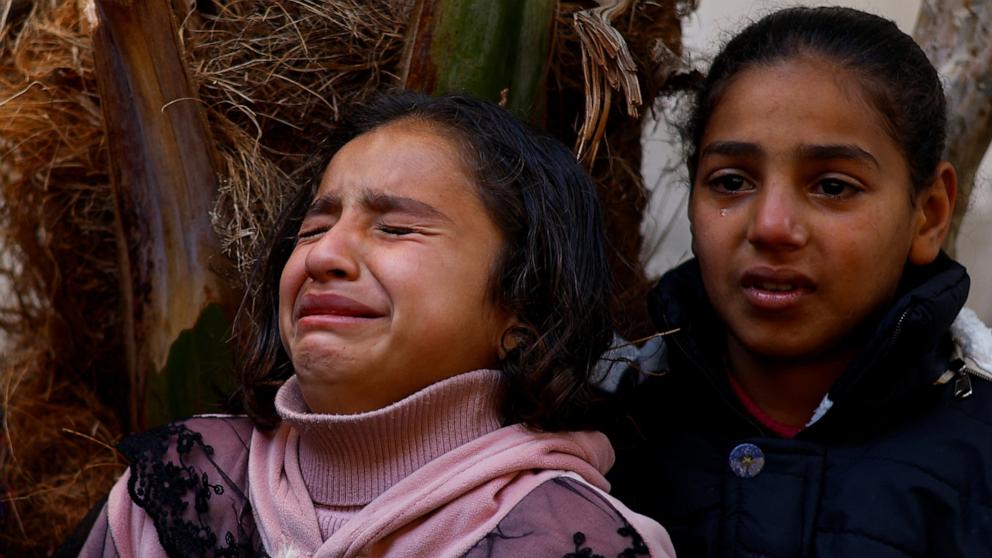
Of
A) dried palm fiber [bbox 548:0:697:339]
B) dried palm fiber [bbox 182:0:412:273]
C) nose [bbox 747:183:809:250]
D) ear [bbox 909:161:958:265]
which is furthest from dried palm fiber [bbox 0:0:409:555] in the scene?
ear [bbox 909:161:958:265]

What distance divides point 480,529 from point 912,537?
1.79ft

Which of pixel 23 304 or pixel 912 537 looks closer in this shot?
pixel 912 537

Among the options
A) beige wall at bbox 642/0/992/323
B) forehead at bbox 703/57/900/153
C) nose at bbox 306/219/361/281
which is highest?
forehead at bbox 703/57/900/153

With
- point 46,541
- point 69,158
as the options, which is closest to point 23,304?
point 69,158

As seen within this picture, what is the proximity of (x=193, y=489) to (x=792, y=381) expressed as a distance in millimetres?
803

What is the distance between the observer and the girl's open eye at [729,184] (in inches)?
66.2

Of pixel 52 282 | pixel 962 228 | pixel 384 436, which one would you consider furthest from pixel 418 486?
pixel 962 228

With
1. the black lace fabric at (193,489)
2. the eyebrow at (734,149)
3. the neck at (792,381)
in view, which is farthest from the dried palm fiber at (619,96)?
the black lace fabric at (193,489)

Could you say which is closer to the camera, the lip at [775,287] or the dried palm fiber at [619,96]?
the lip at [775,287]

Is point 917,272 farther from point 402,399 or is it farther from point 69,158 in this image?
point 69,158

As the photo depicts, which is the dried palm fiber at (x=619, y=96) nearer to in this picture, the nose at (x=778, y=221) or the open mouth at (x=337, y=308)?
the nose at (x=778, y=221)

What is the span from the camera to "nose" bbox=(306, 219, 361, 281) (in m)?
1.46

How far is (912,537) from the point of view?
1537mm

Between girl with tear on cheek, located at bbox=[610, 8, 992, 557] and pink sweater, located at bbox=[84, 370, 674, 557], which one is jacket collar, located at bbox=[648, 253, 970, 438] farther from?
pink sweater, located at bbox=[84, 370, 674, 557]
